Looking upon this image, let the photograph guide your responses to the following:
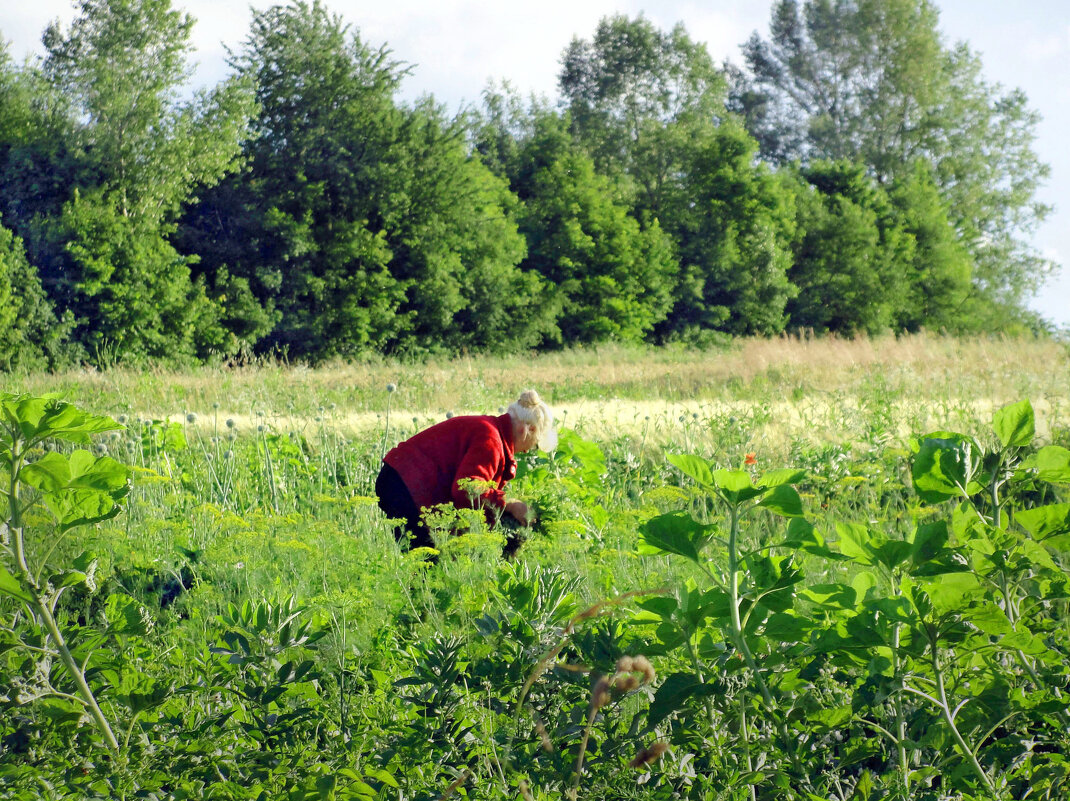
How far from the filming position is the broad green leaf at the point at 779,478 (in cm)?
146

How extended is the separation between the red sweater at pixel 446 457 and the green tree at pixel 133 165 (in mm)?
19786

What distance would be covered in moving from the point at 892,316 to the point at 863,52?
11524 mm

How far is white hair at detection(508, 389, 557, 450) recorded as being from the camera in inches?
190

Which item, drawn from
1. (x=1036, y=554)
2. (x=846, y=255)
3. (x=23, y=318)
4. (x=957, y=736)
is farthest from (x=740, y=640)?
(x=846, y=255)

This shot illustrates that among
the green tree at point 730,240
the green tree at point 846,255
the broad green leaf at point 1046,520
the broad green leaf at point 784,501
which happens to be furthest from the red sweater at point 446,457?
the green tree at point 846,255

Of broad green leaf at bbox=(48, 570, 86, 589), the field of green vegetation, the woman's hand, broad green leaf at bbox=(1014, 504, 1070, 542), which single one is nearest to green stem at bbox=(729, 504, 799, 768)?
the field of green vegetation

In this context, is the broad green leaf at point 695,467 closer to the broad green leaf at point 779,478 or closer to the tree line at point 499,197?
the broad green leaf at point 779,478

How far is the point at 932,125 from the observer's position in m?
38.4

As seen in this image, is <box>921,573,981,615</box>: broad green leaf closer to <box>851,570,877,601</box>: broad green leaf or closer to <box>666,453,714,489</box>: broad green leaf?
<box>851,570,877,601</box>: broad green leaf

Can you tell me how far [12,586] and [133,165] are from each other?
967 inches

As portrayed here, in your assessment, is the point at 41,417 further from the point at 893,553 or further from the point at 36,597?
the point at 893,553

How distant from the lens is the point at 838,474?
20.3 feet

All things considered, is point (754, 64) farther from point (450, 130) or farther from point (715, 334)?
point (450, 130)

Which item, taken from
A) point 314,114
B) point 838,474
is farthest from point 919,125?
point 838,474
